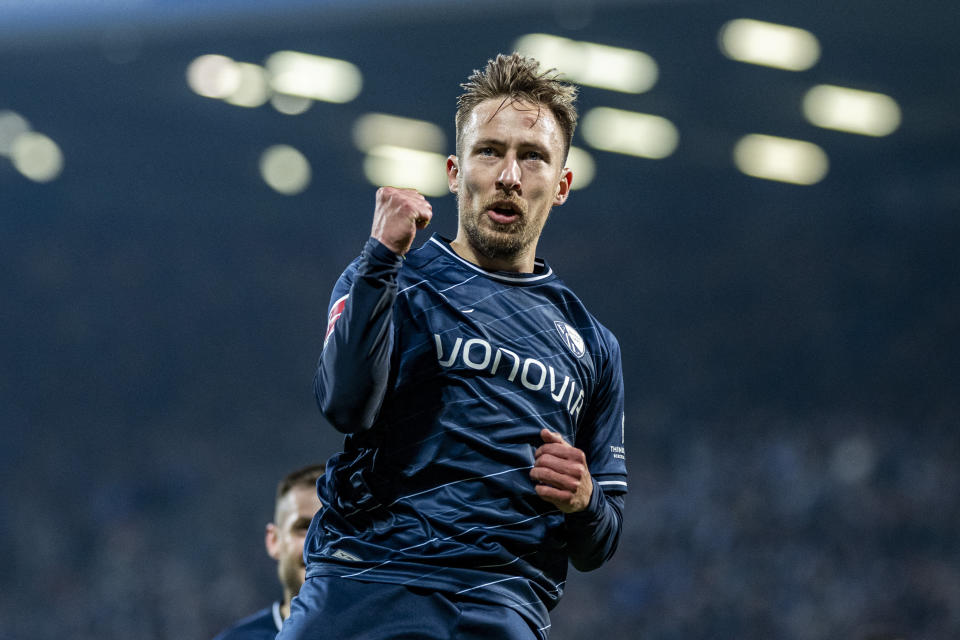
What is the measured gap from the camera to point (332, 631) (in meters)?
1.85

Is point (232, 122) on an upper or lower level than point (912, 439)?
upper

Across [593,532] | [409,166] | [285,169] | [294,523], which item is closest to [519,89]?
[593,532]

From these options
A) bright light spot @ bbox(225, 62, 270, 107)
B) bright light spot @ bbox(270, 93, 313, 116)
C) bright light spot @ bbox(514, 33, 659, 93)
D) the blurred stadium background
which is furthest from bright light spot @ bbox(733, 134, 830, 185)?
bright light spot @ bbox(225, 62, 270, 107)

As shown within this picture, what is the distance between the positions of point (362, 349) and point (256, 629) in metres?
2.45

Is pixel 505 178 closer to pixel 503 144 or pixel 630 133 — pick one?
pixel 503 144

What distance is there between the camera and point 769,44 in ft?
34.7

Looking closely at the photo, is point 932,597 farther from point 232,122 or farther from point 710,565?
point 232,122

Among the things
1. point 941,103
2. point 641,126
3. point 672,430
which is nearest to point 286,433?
point 672,430

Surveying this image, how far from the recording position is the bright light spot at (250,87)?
12273 mm

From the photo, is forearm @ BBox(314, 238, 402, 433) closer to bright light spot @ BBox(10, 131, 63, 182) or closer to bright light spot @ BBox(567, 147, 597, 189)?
bright light spot @ BBox(567, 147, 597, 189)

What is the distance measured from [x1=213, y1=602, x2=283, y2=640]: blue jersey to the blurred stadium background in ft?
23.5

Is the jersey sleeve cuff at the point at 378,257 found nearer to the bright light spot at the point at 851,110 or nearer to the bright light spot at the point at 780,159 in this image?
the bright light spot at the point at 851,110

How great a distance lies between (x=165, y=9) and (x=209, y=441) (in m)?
5.61

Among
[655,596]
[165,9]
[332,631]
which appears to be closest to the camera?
[332,631]
